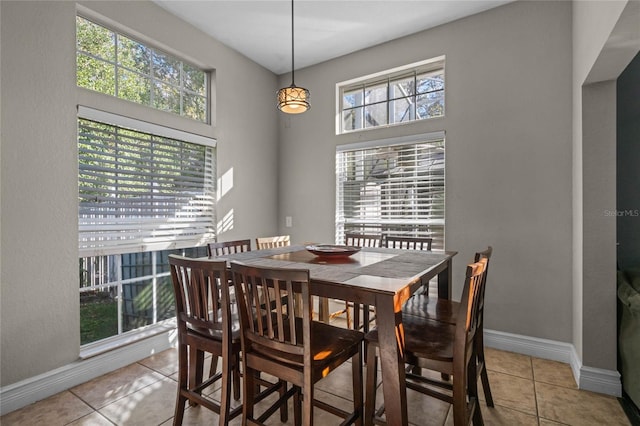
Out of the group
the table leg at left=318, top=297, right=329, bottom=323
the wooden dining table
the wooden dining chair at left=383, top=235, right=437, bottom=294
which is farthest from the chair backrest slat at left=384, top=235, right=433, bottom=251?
the table leg at left=318, top=297, right=329, bottom=323

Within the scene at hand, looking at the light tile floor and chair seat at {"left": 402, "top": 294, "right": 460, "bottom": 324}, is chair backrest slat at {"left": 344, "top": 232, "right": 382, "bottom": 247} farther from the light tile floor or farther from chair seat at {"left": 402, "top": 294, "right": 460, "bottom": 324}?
the light tile floor

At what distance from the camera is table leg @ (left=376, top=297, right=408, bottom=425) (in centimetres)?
141

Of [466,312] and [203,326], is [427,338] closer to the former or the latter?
[466,312]

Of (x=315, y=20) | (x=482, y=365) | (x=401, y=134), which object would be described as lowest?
(x=482, y=365)

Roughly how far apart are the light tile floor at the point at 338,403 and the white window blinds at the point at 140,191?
960 millimetres

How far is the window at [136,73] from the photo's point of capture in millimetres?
2406

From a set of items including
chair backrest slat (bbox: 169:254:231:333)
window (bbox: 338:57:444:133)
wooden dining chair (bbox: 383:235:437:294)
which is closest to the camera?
chair backrest slat (bbox: 169:254:231:333)

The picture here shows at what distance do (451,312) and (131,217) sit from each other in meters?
2.52

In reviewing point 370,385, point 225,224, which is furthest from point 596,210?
point 225,224

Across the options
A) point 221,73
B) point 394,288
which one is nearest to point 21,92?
point 221,73

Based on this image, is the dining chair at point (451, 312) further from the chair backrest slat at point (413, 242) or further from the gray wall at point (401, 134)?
the gray wall at point (401, 134)

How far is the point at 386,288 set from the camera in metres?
1.42

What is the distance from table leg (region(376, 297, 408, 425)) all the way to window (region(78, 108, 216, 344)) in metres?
2.20

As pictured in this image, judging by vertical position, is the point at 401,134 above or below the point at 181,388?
above
